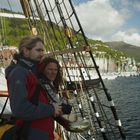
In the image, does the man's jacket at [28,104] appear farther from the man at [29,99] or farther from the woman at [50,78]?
the woman at [50,78]

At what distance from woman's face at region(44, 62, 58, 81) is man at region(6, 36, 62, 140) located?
16cm

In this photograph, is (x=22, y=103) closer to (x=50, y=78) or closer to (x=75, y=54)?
(x=50, y=78)

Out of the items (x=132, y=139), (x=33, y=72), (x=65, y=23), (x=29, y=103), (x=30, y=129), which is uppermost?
(x=65, y=23)

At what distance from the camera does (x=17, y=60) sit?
3.83m

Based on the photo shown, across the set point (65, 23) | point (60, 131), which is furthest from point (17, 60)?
point (65, 23)

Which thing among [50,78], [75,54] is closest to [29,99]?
[50,78]

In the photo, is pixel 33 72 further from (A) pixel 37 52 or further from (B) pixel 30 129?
(B) pixel 30 129

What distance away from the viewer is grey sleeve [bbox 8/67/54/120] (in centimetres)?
357

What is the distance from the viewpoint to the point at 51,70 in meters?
3.95

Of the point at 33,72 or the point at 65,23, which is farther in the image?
the point at 65,23

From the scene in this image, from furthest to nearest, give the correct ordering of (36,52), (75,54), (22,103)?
(75,54), (36,52), (22,103)

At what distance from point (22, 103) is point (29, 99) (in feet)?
0.30

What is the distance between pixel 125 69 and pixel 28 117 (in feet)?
641

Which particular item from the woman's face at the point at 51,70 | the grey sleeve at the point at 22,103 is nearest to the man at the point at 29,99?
the grey sleeve at the point at 22,103
